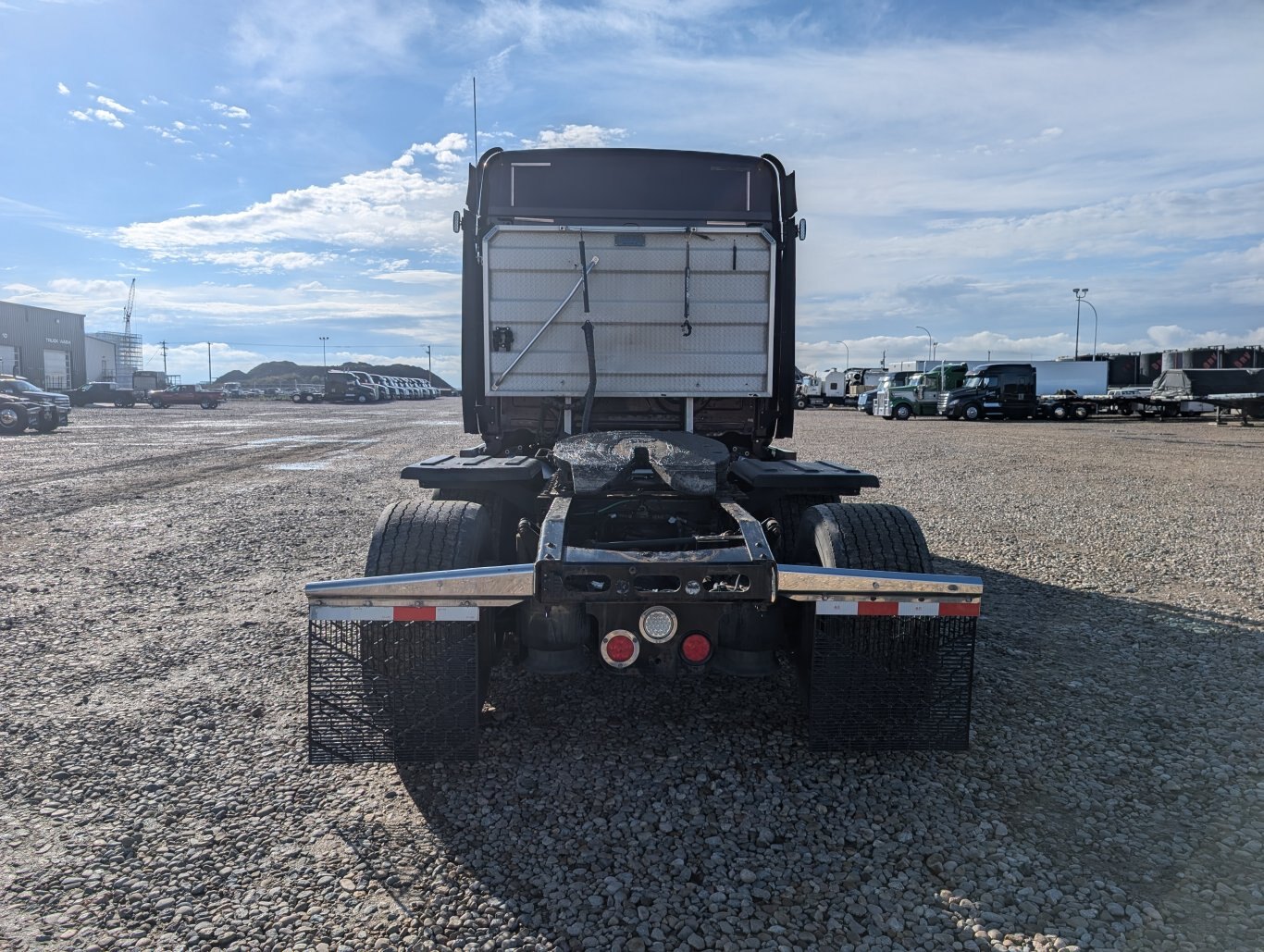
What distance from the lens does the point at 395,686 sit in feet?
11.1

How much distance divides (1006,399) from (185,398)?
43.6 m

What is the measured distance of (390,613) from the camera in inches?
129

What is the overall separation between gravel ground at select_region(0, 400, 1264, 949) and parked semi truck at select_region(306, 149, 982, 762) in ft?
0.93

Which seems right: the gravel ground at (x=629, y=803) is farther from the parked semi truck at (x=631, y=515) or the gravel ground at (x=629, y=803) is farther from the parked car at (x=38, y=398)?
the parked car at (x=38, y=398)

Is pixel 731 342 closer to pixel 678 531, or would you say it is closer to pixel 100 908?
pixel 678 531

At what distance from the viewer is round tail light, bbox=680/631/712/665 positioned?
3.43 m

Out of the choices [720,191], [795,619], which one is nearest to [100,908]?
[795,619]

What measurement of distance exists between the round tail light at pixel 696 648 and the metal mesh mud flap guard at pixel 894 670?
0.41 metres

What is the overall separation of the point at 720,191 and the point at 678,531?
2.76 meters

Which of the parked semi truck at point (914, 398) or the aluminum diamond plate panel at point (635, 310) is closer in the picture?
the aluminum diamond plate panel at point (635, 310)

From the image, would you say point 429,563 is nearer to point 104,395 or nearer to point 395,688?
point 395,688

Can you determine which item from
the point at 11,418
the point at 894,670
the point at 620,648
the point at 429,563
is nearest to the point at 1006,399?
the point at 11,418

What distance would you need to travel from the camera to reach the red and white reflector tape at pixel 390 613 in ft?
10.7

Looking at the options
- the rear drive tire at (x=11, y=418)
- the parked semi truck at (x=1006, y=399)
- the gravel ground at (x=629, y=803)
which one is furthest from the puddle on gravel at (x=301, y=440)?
the parked semi truck at (x=1006, y=399)
